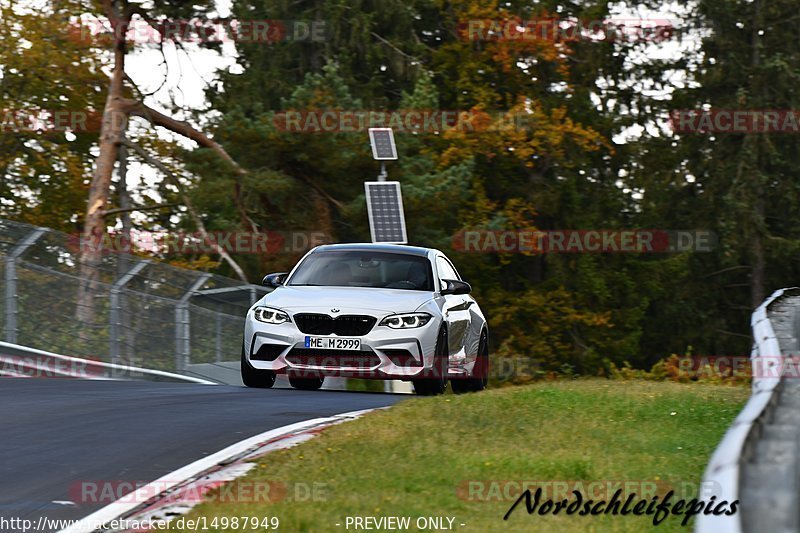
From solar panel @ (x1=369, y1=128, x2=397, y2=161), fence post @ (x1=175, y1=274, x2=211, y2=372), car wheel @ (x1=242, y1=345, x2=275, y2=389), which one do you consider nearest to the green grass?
car wheel @ (x1=242, y1=345, x2=275, y2=389)

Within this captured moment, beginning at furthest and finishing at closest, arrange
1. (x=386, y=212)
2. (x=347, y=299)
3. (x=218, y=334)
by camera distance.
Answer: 1. (x=386, y=212)
2. (x=218, y=334)
3. (x=347, y=299)

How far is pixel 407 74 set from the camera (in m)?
49.7

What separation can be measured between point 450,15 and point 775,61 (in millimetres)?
12451

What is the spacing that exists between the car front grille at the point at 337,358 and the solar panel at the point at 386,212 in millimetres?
13471

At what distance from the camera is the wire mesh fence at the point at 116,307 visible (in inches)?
733

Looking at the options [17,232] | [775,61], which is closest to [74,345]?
[17,232]

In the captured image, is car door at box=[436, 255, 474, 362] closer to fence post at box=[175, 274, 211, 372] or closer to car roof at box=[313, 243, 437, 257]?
car roof at box=[313, 243, 437, 257]

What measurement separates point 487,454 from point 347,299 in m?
6.12

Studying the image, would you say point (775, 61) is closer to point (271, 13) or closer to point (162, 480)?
point (271, 13)

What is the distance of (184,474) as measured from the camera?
821cm

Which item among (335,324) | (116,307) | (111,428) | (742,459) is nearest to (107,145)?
(116,307)

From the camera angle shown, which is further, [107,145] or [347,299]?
[107,145]

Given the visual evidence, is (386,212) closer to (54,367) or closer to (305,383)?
(54,367)

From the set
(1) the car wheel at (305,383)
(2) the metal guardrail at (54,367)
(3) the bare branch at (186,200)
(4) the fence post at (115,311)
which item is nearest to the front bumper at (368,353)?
(1) the car wheel at (305,383)
